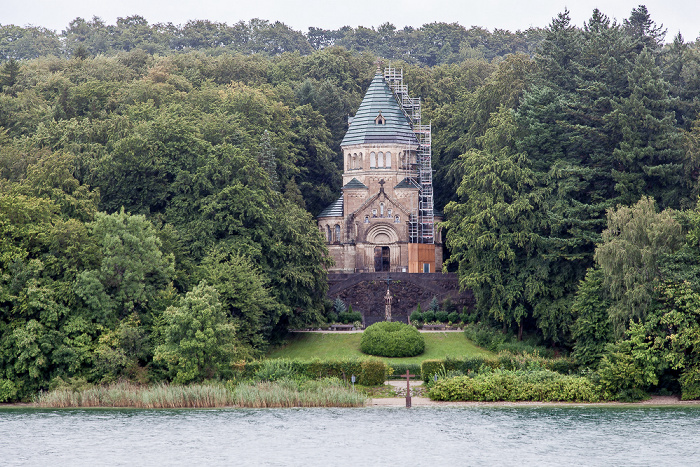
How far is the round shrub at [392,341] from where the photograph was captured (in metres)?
60.8

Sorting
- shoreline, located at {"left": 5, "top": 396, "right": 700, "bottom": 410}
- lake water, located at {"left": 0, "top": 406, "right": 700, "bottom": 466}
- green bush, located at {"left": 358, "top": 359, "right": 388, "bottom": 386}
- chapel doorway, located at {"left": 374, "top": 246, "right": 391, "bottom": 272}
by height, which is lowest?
lake water, located at {"left": 0, "top": 406, "right": 700, "bottom": 466}

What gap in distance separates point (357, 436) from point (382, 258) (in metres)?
38.4

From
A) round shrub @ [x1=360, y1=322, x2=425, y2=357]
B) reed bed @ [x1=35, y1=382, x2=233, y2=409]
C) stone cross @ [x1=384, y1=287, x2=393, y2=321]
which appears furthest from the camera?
stone cross @ [x1=384, y1=287, x2=393, y2=321]

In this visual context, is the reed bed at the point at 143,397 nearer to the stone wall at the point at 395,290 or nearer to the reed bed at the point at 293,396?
the reed bed at the point at 293,396

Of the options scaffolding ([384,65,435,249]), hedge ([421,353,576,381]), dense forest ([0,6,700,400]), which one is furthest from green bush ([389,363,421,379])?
scaffolding ([384,65,435,249])

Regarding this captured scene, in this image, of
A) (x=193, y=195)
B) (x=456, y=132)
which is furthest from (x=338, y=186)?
(x=193, y=195)

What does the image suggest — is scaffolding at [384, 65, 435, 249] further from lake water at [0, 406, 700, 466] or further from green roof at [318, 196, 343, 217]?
lake water at [0, 406, 700, 466]

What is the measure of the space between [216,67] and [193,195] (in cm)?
3020

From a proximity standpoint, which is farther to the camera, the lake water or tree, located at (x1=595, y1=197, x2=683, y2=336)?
tree, located at (x1=595, y1=197, x2=683, y2=336)

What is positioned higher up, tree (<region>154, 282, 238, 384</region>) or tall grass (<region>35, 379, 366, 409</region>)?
tree (<region>154, 282, 238, 384</region>)

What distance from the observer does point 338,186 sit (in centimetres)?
8444

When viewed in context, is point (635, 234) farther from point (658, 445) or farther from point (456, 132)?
point (456, 132)

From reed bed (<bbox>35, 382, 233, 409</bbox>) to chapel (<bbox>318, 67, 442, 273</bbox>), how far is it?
2874 centimetres

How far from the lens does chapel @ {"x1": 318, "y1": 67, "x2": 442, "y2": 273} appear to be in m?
79.0
